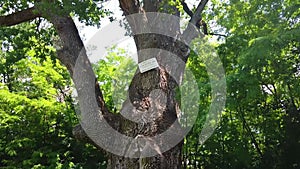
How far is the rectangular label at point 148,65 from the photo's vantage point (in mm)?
3523

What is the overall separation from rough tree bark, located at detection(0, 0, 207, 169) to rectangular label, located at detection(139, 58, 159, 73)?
5 centimetres

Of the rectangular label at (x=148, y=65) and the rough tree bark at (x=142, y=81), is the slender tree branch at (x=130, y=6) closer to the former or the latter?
the rough tree bark at (x=142, y=81)

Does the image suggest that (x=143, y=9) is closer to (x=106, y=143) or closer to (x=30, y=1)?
(x=30, y=1)

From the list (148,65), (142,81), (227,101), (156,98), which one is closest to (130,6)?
(148,65)

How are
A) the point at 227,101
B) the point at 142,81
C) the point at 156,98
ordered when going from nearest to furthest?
1. the point at 156,98
2. the point at 142,81
3. the point at 227,101

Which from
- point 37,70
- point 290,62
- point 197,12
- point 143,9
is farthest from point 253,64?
point 37,70

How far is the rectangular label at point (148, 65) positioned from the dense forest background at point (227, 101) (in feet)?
2.76

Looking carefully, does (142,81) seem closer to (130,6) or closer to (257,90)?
(130,6)

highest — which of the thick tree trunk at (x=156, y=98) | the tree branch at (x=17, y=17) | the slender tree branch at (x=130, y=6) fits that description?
the tree branch at (x=17, y=17)

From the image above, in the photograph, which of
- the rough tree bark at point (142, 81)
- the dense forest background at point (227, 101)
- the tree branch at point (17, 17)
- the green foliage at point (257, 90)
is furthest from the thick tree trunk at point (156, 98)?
the tree branch at point (17, 17)

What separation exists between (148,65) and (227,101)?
44.1 inches

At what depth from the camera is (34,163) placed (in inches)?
188

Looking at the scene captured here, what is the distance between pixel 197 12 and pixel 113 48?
226 cm

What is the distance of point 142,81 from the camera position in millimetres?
3527
